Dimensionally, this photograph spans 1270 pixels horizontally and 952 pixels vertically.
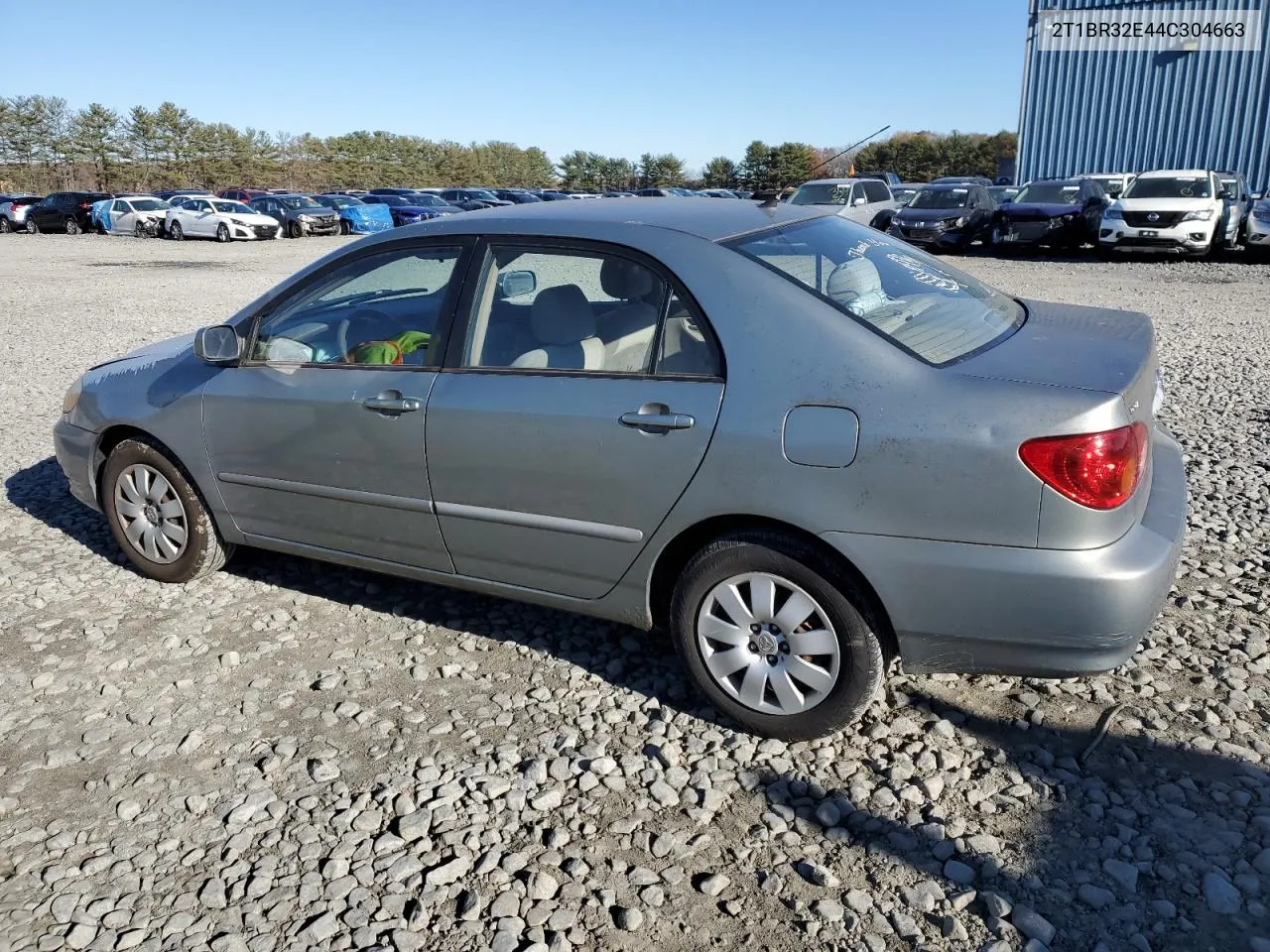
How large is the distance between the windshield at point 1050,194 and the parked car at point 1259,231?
3.85 m

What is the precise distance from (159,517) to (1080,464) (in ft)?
12.6

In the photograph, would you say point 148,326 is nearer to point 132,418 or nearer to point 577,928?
point 132,418

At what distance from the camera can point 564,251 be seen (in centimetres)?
357

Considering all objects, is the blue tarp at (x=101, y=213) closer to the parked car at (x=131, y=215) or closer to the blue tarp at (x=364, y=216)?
the parked car at (x=131, y=215)

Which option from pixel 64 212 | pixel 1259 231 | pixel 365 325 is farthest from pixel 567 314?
pixel 64 212

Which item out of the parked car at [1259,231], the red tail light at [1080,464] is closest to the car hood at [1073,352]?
the red tail light at [1080,464]

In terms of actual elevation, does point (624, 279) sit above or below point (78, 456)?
above

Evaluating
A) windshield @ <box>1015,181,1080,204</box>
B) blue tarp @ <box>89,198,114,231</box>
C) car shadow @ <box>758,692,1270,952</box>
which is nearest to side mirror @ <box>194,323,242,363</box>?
car shadow @ <box>758,692,1270,952</box>

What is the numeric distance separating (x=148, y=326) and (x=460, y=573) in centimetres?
1067

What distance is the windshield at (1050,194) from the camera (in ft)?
72.4

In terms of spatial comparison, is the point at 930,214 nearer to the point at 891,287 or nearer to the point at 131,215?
the point at 891,287

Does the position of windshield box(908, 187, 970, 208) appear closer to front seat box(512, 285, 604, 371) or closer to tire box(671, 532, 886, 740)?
front seat box(512, 285, 604, 371)

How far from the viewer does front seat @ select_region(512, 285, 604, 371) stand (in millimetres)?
3461

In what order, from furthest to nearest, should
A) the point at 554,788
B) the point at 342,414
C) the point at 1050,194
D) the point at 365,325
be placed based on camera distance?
the point at 1050,194 < the point at 365,325 < the point at 342,414 < the point at 554,788
